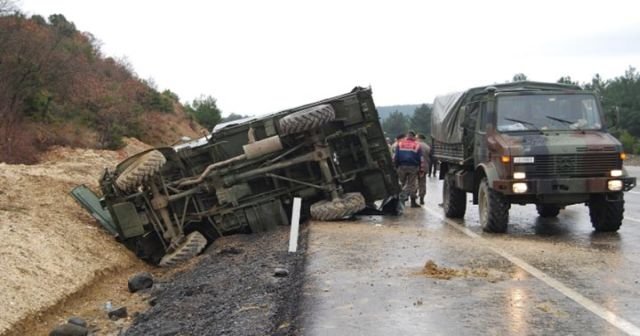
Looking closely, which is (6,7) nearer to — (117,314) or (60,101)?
(60,101)

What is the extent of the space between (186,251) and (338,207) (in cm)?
267

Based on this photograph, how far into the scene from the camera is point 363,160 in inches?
502

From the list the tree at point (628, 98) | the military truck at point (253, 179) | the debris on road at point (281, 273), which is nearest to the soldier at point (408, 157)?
the military truck at point (253, 179)

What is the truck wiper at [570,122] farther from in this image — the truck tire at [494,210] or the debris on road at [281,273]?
the debris on road at [281,273]

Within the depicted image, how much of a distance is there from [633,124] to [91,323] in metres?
47.7

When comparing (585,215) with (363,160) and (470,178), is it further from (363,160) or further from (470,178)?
(363,160)

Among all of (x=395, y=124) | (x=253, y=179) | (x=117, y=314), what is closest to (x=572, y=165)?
(x=253, y=179)

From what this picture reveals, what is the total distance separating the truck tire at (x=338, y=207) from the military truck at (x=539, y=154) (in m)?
1.97

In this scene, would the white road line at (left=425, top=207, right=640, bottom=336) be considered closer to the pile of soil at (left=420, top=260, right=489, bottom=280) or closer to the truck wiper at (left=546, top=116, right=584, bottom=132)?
the pile of soil at (left=420, top=260, right=489, bottom=280)

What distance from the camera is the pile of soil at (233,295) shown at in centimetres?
627

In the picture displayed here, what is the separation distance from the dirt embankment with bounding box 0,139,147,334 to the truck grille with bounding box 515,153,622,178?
6559mm

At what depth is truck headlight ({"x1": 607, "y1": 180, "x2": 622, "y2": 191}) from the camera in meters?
10.2

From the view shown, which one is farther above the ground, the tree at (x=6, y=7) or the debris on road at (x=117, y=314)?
the tree at (x=6, y=7)

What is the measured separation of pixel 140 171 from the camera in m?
11.0
